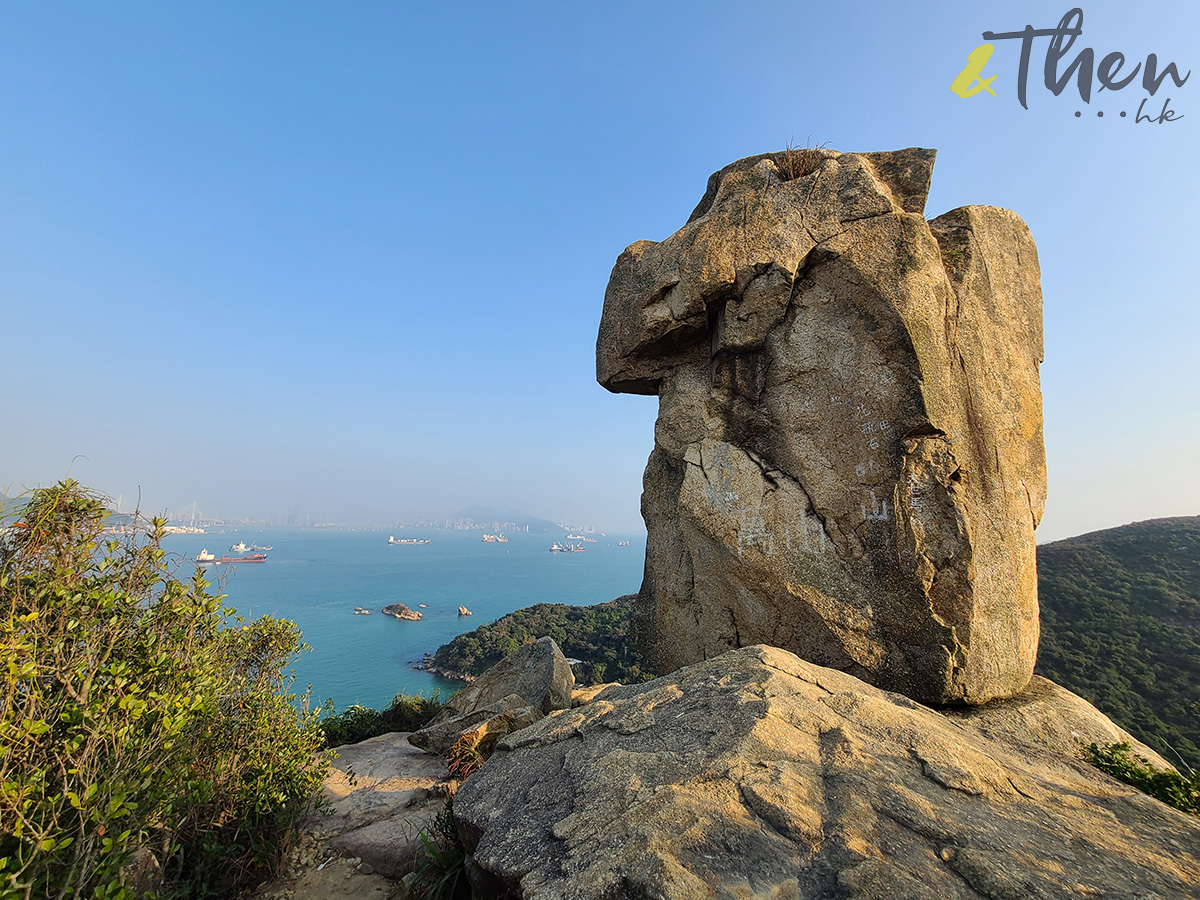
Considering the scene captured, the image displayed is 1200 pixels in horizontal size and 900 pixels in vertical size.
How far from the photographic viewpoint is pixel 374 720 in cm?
984

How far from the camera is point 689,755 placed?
3406mm

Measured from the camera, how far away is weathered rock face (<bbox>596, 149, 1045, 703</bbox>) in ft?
19.0

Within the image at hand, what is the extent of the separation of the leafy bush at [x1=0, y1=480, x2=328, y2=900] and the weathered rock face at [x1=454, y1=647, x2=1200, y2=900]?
2.04 meters

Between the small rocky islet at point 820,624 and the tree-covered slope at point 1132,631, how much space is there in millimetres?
7603

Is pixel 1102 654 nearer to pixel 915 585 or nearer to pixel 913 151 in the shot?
pixel 915 585

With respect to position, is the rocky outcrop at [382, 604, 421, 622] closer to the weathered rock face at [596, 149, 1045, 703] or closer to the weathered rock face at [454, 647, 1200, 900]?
the weathered rock face at [596, 149, 1045, 703]

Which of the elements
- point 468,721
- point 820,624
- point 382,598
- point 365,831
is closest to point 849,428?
point 820,624

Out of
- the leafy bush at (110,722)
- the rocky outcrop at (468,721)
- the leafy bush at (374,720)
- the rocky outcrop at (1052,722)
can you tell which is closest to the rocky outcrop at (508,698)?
the rocky outcrop at (468,721)

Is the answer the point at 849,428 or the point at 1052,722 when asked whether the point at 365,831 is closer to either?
the point at 849,428

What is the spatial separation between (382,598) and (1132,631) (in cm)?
6719

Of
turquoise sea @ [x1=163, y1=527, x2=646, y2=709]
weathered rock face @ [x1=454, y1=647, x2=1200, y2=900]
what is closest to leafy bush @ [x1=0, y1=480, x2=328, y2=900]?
turquoise sea @ [x1=163, y1=527, x2=646, y2=709]

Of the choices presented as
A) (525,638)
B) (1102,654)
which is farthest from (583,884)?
(525,638)

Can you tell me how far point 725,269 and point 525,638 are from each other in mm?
24321

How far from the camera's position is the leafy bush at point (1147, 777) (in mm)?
3822
